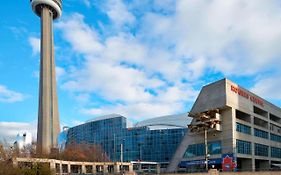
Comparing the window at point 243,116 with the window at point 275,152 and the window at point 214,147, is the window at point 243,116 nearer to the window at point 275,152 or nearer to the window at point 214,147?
the window at point 214,147

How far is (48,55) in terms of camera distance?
172250 mm

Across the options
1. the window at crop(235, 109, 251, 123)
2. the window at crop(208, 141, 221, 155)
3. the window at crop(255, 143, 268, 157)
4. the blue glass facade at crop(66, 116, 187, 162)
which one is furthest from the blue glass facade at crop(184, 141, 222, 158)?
the blue glass facade at crop(66, 116, 187, 162)

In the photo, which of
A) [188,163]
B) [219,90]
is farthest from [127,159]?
[219,90]

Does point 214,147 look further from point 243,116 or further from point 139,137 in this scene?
point 139,137

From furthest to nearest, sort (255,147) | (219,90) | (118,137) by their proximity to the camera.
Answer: (118,137) → (255,147) → (219,90)

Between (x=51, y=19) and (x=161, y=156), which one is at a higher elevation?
(x=51, y=19)

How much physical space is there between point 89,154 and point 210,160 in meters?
52.7

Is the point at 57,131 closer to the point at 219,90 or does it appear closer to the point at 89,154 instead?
the point at 89,154

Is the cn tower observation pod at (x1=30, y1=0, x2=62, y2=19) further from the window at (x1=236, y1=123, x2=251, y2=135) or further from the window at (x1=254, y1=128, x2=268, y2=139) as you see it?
the window at (x1=236, y1=123, x2=251, y2=135)

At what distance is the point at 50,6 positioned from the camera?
7165 inches

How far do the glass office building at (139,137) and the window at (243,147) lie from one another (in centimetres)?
6710

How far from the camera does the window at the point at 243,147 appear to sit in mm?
82512

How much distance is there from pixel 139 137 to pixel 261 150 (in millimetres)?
73870

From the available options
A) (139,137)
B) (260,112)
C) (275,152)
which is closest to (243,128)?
(260,112)
